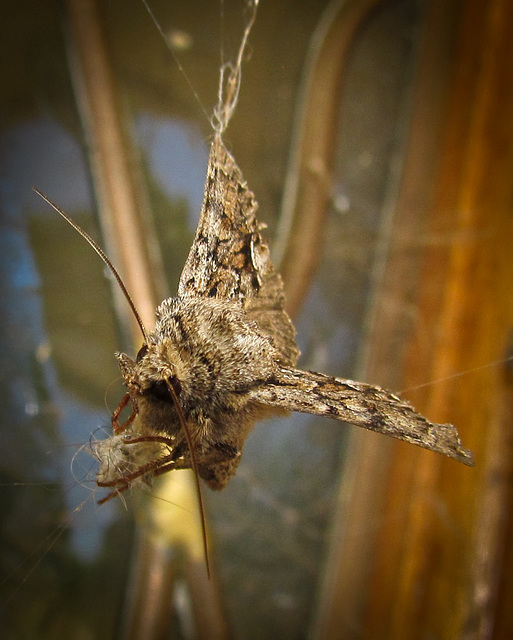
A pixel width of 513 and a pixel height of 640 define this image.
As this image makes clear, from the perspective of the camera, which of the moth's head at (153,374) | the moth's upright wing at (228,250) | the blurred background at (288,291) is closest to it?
the moth's head at (153,374)

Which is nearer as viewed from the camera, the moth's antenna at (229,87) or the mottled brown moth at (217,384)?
the mottled brown moth at (217,384)

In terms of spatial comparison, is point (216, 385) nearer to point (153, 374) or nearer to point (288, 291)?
point (153, 374)

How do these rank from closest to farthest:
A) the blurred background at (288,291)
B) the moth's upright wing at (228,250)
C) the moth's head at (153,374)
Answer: the moth's head at (153,374)
the moth's upright wing at (228,250)
the blurred background at (288,291)

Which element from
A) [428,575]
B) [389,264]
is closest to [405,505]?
[428,575]

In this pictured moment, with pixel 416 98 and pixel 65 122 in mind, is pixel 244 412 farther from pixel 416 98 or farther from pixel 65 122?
pixel 416 98

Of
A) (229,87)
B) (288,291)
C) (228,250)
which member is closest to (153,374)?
(228,250)

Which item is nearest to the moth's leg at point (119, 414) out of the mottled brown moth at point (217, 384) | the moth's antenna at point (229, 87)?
the mottled brown moth at point (217, 384)

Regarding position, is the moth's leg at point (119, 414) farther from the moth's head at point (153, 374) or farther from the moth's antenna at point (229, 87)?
the moth's antenna at point (229, 87)

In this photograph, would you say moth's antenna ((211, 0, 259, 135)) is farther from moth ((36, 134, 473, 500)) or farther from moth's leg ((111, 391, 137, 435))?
moth's leg ((111, 391, 137, 435))
